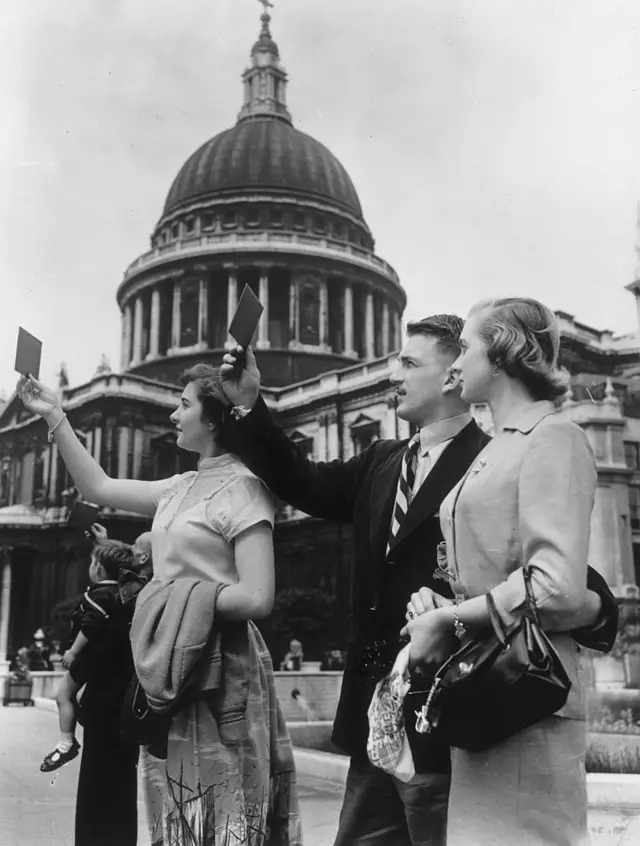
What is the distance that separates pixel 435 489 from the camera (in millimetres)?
2951

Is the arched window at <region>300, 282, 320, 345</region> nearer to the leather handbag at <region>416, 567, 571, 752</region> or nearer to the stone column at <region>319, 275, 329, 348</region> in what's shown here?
the stone column at <region>319, 275, 329, 348</region>

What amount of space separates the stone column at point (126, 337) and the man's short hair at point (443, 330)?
133 feet

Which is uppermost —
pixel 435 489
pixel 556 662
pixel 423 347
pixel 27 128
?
pixel 27 128

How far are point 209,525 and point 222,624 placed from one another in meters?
0.34

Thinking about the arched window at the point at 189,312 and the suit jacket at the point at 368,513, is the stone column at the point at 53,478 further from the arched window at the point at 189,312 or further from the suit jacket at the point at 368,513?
the suit jacket at the point at 368,513

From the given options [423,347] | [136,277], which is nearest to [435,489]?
[423,347]

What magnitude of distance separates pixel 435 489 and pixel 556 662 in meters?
0.92

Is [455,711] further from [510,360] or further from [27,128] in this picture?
[27,128]

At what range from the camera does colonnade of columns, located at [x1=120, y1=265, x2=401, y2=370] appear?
41375 mm

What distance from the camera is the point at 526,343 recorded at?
97.4 inches

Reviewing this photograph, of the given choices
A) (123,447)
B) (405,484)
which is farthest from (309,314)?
(405,484)

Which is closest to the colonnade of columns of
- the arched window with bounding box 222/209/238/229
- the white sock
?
the arched window with bounding box 222/209/238/229

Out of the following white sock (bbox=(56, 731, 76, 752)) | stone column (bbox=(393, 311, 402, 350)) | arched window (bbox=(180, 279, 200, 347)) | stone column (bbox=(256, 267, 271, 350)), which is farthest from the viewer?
stone column (bbox=(393, 311, 402, 350))

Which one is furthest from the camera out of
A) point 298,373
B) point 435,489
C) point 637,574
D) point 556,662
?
point 298,373
